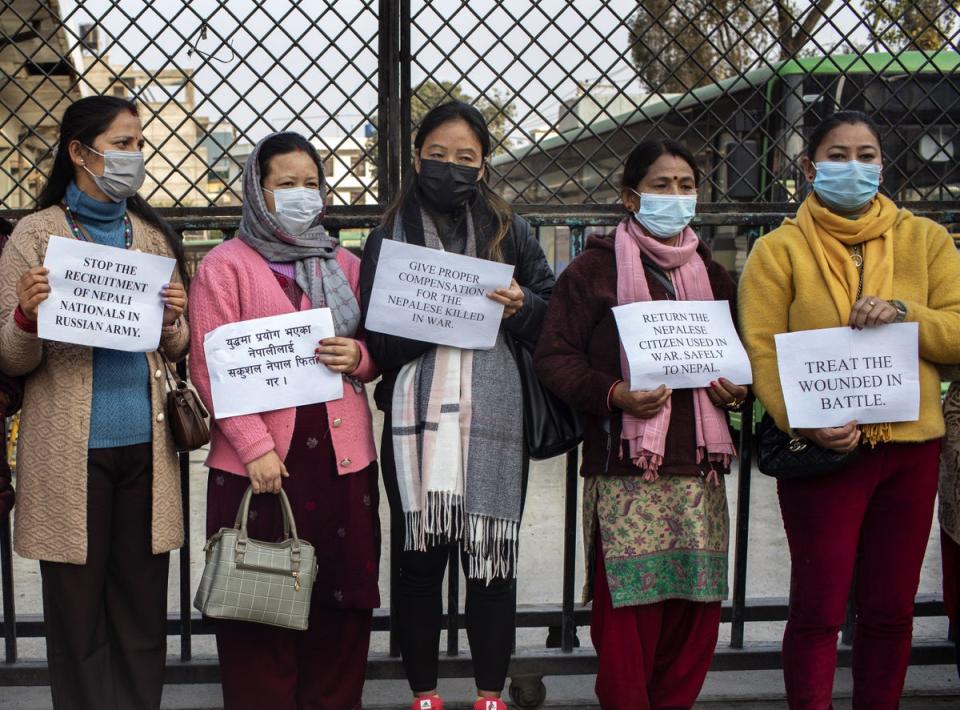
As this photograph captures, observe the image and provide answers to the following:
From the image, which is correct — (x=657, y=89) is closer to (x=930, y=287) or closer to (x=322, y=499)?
(x=930, y=287)

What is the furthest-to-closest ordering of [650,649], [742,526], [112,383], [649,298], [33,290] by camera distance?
1. [742,526]
2. [650,649]
3. [649,298]
4. [112,383]
5. [33,290]

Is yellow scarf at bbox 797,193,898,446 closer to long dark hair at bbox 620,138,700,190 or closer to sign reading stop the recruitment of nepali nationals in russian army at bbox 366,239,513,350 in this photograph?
long dark hair at bbox 620,138,700,190

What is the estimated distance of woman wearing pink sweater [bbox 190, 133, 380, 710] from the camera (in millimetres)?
2957

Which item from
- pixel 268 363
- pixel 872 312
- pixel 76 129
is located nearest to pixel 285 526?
pixel 268 363

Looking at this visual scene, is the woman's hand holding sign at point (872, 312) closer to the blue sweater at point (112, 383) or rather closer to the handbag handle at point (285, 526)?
the handbag handle at point (285, 526)

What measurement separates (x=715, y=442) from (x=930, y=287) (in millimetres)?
786


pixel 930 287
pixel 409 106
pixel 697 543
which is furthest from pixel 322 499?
pixel 930 287

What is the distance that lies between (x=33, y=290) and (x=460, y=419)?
1227 millimetres

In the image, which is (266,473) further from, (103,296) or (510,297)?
(510,297)

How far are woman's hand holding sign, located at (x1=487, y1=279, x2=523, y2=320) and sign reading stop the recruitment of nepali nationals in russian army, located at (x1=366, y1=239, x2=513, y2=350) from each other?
19 millimetres

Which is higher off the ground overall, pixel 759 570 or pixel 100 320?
pixel 100 320

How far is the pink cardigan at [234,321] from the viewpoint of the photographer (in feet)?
9.57

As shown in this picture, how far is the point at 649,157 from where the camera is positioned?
3.04 meters

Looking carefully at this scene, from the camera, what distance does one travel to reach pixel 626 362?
3.00m
